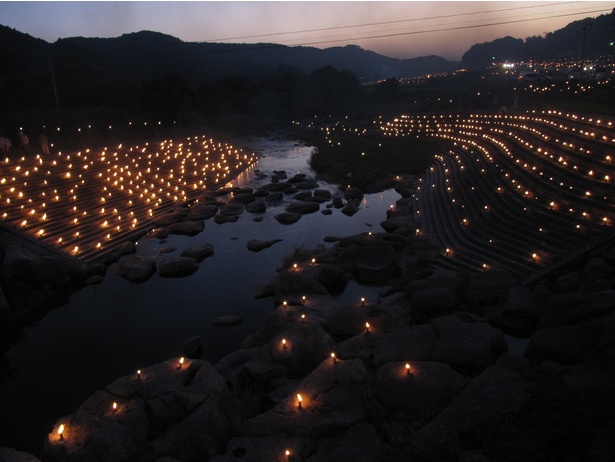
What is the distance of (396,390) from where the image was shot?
7.22 m

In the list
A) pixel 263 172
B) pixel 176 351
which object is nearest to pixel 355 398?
pixel 176 351

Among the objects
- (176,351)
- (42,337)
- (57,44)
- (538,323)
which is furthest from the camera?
(57,44)

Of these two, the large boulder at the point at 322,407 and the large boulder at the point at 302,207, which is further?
the large boulder at the point at 302,207

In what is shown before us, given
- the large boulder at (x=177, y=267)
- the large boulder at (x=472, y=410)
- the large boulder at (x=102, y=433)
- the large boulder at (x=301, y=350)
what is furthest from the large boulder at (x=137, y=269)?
the large boulder at (x=472, y=410)

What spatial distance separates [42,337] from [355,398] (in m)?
9.41

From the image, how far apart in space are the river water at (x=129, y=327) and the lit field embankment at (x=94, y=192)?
6.21ft

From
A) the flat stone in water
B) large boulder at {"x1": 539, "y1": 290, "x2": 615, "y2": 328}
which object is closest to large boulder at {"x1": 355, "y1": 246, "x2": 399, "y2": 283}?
the flat stone in water

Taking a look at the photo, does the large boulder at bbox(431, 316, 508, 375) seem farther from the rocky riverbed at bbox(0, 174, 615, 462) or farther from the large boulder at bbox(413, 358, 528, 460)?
the large boulder at bbox(413, 358, 528, 460)

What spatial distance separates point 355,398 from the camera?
7320mm

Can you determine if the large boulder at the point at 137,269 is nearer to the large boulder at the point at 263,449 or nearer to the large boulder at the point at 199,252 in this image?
the large boulder at the point at 199,252

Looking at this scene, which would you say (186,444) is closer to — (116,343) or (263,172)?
(116,343)

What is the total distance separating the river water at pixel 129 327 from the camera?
32.1ft

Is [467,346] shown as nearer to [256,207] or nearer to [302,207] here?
[302,207]

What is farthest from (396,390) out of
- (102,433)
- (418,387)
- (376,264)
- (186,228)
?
(186,228)
